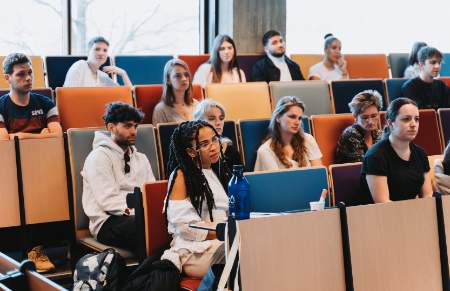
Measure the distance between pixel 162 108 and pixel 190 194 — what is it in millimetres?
1811

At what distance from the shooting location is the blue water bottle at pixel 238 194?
10.4 feet

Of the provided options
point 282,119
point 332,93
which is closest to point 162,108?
point 282,119

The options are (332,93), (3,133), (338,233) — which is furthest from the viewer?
(332,93)

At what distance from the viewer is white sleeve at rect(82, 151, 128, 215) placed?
386 centimetres

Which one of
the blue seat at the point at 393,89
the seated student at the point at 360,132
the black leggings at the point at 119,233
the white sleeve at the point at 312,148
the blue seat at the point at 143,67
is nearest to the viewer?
the black leggings at the point at 119,233

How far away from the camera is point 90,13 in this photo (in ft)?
22.9

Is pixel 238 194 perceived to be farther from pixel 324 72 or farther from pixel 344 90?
pixel 324 72

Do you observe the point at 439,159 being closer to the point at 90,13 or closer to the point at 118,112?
the point at 118,112

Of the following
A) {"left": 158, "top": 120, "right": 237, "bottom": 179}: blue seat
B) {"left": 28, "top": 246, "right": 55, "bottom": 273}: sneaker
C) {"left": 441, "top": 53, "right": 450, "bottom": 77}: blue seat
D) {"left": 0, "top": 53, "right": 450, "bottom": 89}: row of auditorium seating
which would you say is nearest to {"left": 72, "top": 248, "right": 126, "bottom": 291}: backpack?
{"left": 28, "top": 246, "right": 55, "bottom": 273}: sneaker

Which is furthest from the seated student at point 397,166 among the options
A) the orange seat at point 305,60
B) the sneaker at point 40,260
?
the orange seat at point 305,60

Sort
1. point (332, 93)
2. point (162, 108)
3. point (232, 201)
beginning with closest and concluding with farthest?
point (232, 201) → point (162, 108) → point (332, 93)

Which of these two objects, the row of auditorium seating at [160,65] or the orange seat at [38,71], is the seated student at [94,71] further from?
the orange seat at [38,71]

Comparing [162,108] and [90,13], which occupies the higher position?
[90,13]

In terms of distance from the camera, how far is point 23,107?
15.1 feet
